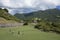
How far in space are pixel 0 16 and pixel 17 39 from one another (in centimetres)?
5033

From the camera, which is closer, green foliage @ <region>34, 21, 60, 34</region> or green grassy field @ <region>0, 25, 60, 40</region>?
green grassy field @ <region>0, 25, 60, 40</region>

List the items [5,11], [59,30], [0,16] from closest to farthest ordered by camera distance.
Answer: [59,30] → [0,16] → [5,11]

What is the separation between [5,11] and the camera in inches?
3317

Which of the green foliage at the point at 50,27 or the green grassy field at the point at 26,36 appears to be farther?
the green foliage at the point at 50,27

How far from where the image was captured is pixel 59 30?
4006cm

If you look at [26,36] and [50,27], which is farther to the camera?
[50,27]

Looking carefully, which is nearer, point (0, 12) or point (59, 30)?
point (59, 30)

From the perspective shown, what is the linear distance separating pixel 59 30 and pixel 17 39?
17546mm

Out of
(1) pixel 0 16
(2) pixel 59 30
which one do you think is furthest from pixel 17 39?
(1) pixel 0 16

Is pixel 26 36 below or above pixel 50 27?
above

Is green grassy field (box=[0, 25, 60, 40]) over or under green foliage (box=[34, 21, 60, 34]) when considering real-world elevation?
over

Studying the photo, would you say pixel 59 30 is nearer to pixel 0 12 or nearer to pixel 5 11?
pixel 0 12

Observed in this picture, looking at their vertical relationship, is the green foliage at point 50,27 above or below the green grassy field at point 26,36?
below

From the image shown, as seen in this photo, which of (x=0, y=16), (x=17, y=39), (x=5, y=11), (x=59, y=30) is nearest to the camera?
(x=17, y=39)
